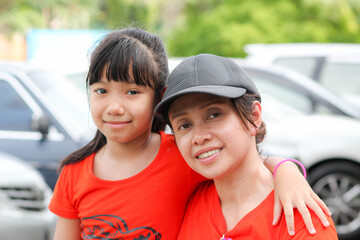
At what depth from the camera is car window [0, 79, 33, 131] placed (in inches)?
188

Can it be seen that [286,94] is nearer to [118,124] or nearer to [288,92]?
[288,92]

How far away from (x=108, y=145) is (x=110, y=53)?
16.8 inches

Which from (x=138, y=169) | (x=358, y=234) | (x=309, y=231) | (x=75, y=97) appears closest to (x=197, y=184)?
(x=138, y=169)

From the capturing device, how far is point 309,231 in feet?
5.06

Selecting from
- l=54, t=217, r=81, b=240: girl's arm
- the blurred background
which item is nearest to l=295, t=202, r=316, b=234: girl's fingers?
l=54, t=217, r=81, b=240: girl's arm

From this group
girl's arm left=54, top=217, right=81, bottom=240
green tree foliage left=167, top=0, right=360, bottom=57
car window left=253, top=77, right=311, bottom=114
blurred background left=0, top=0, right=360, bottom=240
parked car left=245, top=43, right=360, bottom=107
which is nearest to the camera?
girl's arm left=54, top=217, right=81, bottom=240

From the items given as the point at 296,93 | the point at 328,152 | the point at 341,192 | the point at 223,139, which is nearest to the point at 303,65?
the point at 296,93

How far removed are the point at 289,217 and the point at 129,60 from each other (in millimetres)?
889

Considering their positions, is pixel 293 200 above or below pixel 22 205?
above

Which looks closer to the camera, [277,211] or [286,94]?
[277,211]

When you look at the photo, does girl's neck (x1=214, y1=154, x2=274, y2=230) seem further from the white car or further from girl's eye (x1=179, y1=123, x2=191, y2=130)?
the white car

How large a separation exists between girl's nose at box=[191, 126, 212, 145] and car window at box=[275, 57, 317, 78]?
656 cm

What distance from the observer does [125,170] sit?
7.02ft

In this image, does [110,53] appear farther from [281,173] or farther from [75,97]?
[75,97]
